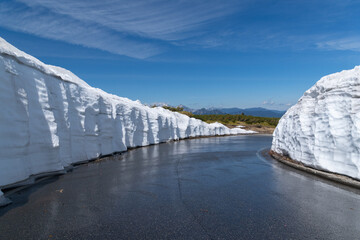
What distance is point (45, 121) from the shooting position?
32.8 feet

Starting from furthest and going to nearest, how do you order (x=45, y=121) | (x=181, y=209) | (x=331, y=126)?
(x=331, y=126) → (x=45, y=121) → (x=181, y=209)

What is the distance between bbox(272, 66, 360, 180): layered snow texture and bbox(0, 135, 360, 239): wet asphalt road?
1096 millimetres

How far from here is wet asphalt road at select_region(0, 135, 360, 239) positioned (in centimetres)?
518

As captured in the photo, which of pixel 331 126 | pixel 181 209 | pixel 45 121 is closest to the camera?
pixel 181 209

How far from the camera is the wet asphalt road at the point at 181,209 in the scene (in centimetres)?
518

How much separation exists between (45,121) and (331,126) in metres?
11.8

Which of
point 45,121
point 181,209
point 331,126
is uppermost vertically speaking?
point 45,121

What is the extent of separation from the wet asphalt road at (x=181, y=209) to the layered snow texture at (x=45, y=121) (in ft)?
3.31

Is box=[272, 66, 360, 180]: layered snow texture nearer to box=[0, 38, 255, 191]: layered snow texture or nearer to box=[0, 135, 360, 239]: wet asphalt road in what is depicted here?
box=[0, 135, 360, 239]: wet asphalt road

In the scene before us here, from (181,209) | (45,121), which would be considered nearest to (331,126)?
(181,209)

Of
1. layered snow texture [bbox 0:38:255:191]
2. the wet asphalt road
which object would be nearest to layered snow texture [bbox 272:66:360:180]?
the wet asphalt road

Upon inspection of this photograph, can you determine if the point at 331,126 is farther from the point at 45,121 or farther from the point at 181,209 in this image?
the point at 45,121

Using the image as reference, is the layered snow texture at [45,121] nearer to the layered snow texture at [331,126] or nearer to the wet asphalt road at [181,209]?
the wet asphalt road at [181,209]

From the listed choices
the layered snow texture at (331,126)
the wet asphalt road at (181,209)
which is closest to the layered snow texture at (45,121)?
the wet asphalt road at (181,209)
